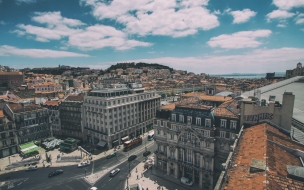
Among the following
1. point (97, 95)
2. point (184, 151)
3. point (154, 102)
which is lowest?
point (184, 151)

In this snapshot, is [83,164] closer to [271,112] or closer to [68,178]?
[68,178]

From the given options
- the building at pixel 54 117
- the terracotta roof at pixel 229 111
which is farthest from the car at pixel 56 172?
the terracotta roof at pixel 229 111

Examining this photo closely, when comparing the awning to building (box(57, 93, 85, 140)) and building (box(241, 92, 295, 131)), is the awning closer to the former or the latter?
building (box(57, 93, 85, 140))

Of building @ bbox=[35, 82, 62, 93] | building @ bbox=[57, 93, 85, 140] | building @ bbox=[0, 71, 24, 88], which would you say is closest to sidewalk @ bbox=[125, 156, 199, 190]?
building @ bbox=[57, 93, 85, 140]

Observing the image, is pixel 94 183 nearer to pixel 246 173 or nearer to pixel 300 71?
pixel 246 173

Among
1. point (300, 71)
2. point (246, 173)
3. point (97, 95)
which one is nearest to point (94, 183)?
point (97, 95)

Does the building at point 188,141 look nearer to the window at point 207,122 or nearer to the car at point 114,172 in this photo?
the window at point 207,122
